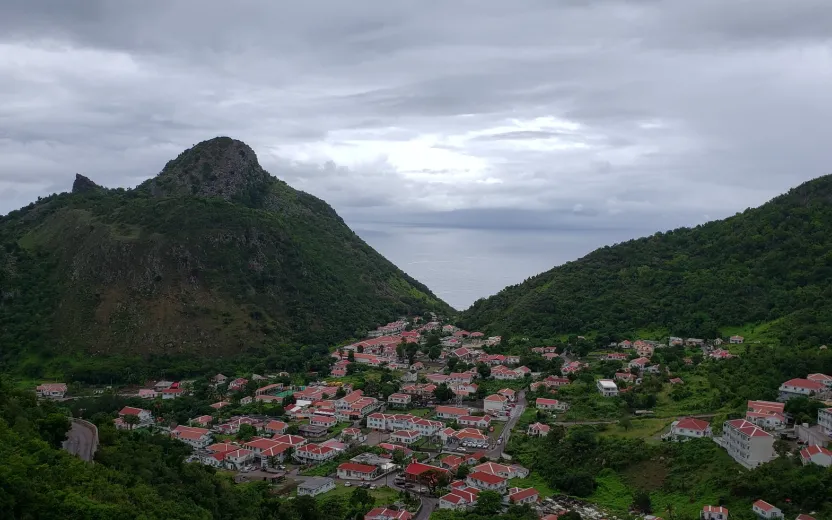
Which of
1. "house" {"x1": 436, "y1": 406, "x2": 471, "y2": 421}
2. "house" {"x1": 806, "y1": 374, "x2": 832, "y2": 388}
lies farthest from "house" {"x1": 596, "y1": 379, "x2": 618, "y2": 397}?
"house" {"x1": 806, "y1": 374, "x2": 832, "y2": 388}

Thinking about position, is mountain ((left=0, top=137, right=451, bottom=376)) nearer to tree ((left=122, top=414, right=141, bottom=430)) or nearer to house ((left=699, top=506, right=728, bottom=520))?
tree ((left=122, top=414, right=141, bottom=430))

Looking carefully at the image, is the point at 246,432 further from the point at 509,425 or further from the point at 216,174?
the point at 216,174

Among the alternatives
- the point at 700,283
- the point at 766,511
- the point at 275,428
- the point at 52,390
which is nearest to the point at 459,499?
the point at 766,511

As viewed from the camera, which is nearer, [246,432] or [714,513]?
[714,513]

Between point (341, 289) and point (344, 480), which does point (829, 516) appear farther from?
point (341, 289)

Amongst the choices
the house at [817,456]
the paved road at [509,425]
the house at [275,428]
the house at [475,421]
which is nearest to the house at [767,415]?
the house at [817,456]

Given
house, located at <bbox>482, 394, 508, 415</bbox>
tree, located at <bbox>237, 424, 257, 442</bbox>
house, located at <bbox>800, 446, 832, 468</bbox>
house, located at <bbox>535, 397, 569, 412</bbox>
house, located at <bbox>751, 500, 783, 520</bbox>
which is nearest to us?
house, located at <bbox>751, 500, 783, 520</bbox>

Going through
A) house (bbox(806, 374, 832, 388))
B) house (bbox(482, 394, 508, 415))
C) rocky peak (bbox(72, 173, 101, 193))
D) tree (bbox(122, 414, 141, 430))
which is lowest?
house (bbox(482, 394, 508, 415))
